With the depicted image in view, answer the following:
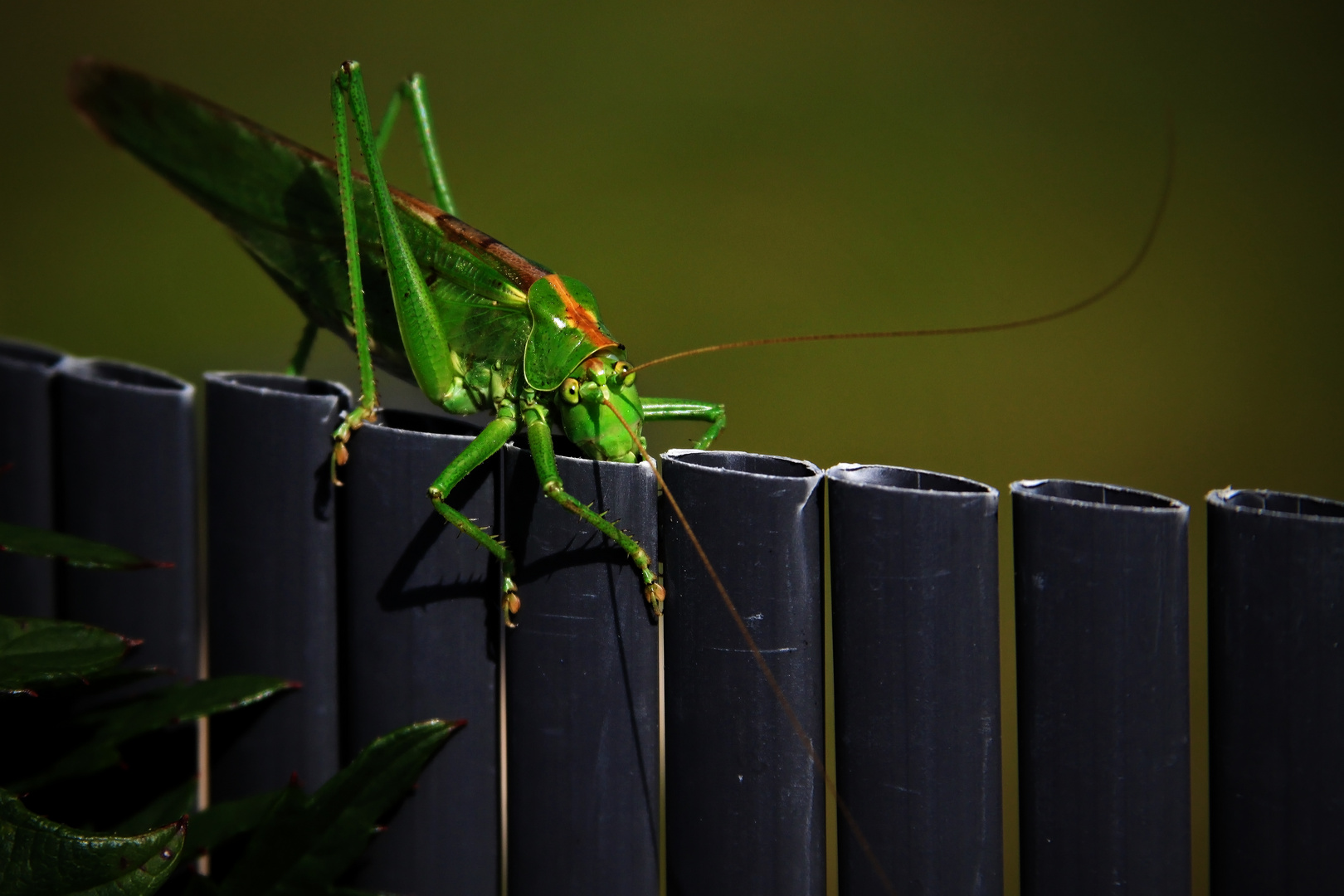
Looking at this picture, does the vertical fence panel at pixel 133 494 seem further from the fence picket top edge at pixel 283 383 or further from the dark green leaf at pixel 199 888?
the dark green leaf at pixel 199 888

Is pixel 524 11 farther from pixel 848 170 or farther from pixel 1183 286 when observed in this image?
pixel 1183 286

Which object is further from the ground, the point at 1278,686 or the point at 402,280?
the point at 402,280

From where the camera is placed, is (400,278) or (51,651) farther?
(400,278)

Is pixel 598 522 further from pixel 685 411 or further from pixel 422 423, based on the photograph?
pixel 685 411

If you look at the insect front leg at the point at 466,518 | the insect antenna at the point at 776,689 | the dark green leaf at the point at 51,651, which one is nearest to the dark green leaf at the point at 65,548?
the dark green leaf at the point at 51,651

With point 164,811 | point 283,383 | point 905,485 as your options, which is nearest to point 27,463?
point 283,383

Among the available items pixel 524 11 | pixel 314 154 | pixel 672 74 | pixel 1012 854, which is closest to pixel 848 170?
pixel 672 74
